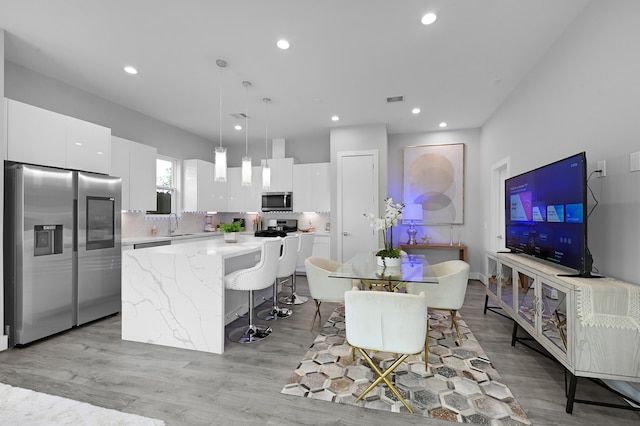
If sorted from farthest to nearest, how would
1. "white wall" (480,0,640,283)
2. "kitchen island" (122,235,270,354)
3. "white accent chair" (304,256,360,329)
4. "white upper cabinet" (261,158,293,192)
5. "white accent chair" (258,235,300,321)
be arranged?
"white upper cabinet" (261,158,293,192) < "white accent chair" (258,235,300,321) < "white accent chair" (304,256,360,329) < "kitchen island" (122,235,270,354) < "white wall" (480,0,640,283)

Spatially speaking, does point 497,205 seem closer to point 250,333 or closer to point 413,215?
point 413,215

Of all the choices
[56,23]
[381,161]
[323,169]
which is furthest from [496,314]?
[56,23]

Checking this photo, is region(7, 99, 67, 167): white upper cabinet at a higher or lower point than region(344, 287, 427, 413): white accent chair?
higher

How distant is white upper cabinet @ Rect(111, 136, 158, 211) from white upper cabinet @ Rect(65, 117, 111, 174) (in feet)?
0.95

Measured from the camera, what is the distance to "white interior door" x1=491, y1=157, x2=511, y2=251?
457 cm

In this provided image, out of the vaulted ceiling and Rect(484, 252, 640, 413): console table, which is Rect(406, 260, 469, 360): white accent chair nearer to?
Rect(484, 252, 640, 413): console table

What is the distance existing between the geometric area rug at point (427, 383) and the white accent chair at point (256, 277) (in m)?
0.69

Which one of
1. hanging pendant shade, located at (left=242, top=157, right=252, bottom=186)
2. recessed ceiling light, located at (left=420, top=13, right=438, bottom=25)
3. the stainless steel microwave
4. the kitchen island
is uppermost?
recessed ceiling light, located at (left=420, top=13, right=438, bottom=25)

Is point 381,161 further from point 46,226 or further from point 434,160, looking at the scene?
point 46,226

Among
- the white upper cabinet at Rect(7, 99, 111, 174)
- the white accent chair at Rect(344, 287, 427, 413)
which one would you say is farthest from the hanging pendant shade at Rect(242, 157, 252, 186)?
the white accent chair at Rect(344, 287, 427, 413)

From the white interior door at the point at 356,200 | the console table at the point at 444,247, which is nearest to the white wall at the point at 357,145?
the white interior door at the point at 356,200

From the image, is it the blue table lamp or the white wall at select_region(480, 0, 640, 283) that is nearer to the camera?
the white wall at select_region(480, 0, 640, 283)

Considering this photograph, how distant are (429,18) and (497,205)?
3.40 m

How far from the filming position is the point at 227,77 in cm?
360
